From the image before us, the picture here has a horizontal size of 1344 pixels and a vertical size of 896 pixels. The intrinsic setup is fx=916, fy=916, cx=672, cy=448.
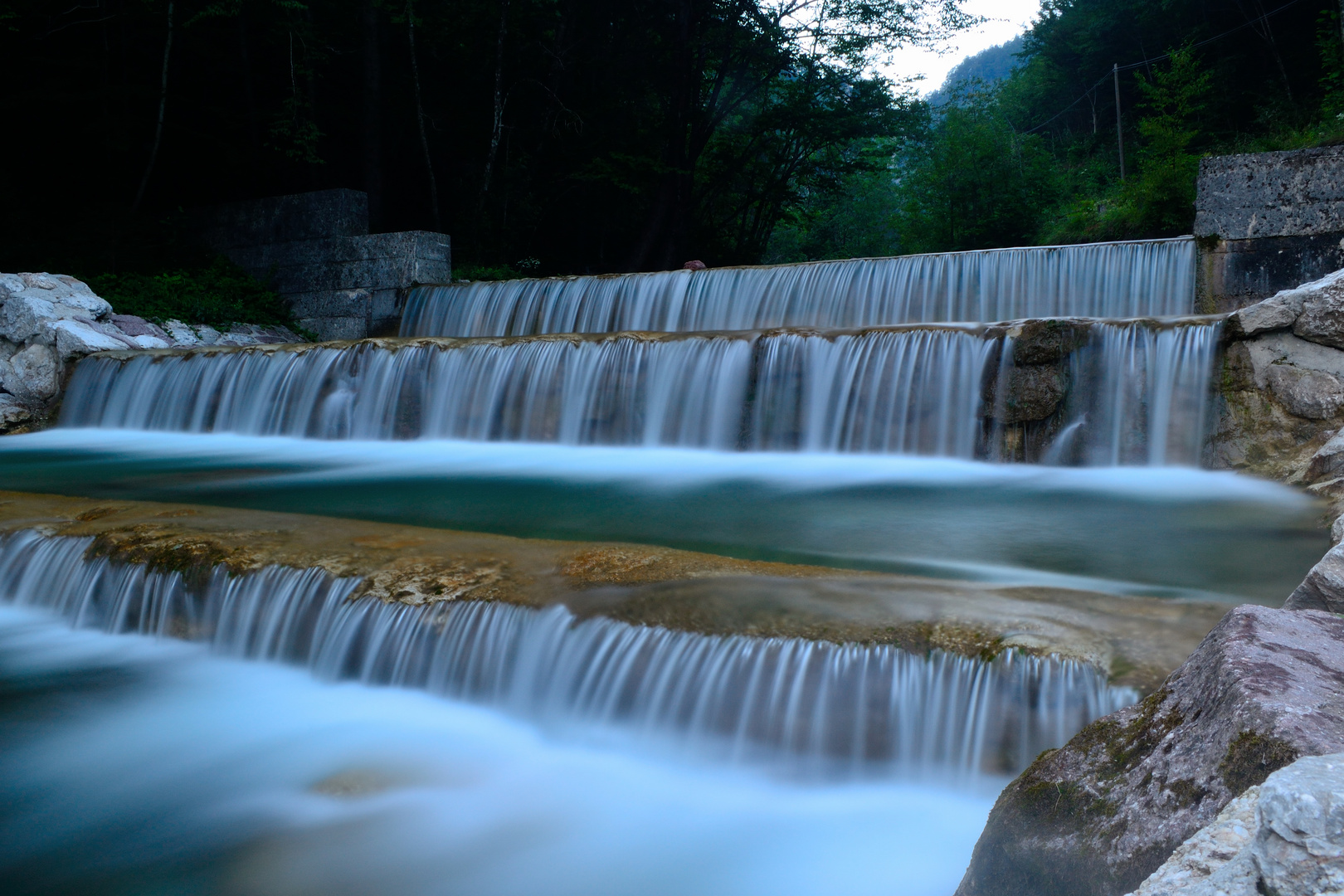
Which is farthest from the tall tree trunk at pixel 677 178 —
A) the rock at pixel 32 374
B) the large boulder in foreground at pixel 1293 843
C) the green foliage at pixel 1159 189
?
Result: the large boulder in foreground at pixel 1293 843

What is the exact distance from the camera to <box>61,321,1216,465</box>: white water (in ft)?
22.4

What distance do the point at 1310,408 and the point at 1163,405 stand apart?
918 mm

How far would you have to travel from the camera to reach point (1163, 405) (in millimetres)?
6734

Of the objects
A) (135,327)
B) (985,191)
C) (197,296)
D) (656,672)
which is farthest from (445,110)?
(656,672)

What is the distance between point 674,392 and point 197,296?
996 centimetres

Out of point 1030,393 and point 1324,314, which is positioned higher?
point 1324,314

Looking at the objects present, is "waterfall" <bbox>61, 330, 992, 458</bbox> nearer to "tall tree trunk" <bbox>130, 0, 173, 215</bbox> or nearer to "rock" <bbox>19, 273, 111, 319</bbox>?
"rock" <bbox>19, 273, 111, 319</bbox>

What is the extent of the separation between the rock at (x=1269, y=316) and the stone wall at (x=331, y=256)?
11.1 metres

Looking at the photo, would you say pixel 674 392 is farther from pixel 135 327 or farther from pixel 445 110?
pixel 445 110

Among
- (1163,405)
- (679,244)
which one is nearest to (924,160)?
(679,244)

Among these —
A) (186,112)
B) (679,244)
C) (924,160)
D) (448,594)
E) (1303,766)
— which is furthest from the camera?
(924,160)

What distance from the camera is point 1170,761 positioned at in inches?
64.0

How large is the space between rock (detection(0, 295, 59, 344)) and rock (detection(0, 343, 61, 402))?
0.49ft

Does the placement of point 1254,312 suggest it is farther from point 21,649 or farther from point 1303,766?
point 21,649
